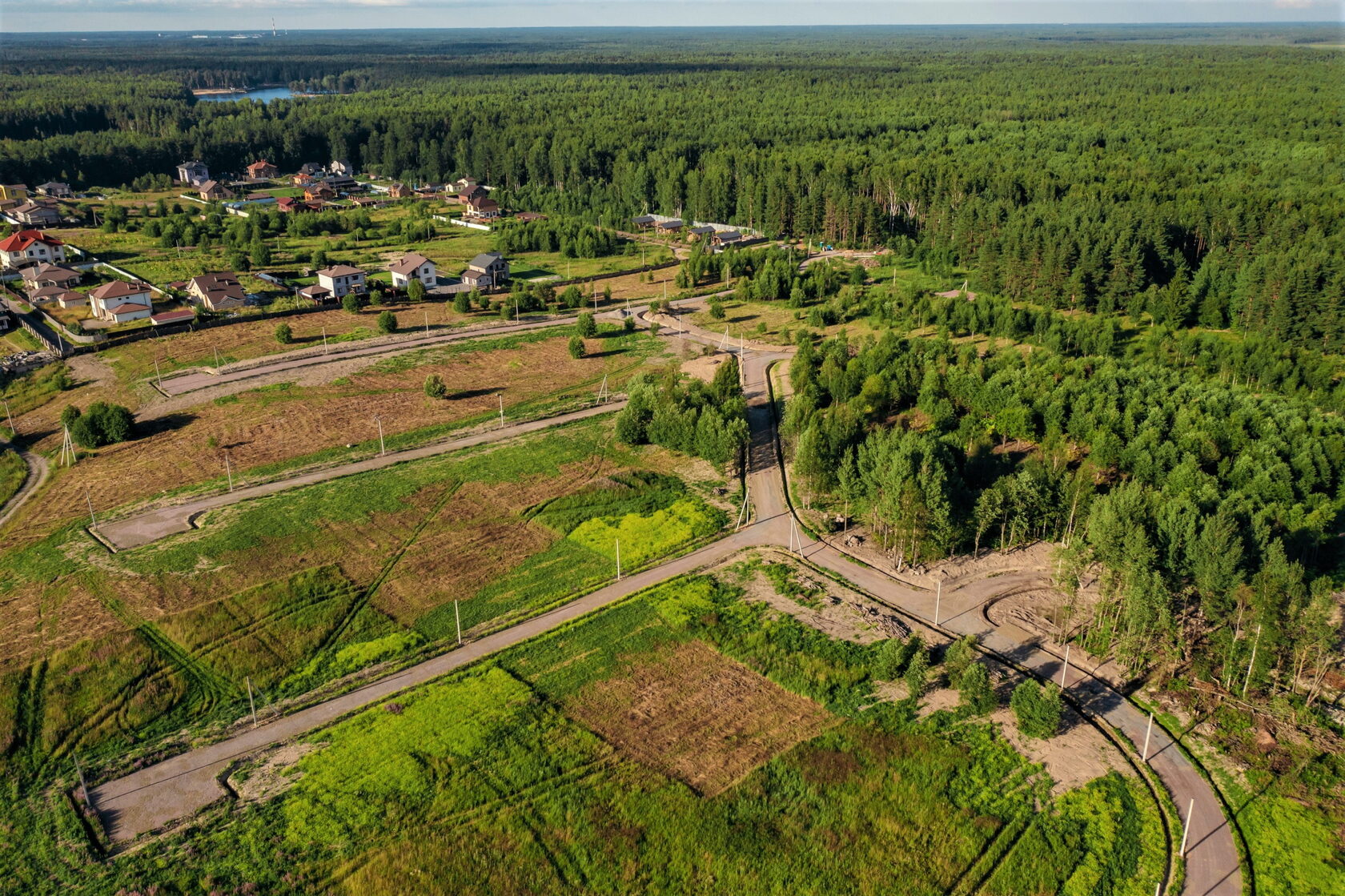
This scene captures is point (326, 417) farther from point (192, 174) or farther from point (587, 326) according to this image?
point (192, 174)

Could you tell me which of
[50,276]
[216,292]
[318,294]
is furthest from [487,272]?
[50,276]

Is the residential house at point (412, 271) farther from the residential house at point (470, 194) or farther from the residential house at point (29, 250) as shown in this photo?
the residential house at point (470, 194)

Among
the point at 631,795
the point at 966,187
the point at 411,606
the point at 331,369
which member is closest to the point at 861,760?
the point at 631,795

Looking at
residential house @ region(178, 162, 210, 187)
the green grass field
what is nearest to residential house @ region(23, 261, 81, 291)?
residential house @ region(178, 162, 210, 187)

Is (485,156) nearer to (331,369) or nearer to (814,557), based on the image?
(331,369)

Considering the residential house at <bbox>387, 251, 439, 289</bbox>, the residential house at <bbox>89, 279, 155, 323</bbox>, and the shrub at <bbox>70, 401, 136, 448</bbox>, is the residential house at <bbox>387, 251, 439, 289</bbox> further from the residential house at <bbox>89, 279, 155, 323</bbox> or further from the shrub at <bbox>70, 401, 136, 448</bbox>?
the shrub at <bbox>70, 401, 136, 448</bbox>

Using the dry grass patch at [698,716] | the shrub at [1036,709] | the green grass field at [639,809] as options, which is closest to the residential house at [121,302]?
the green grass field at [639,809]
